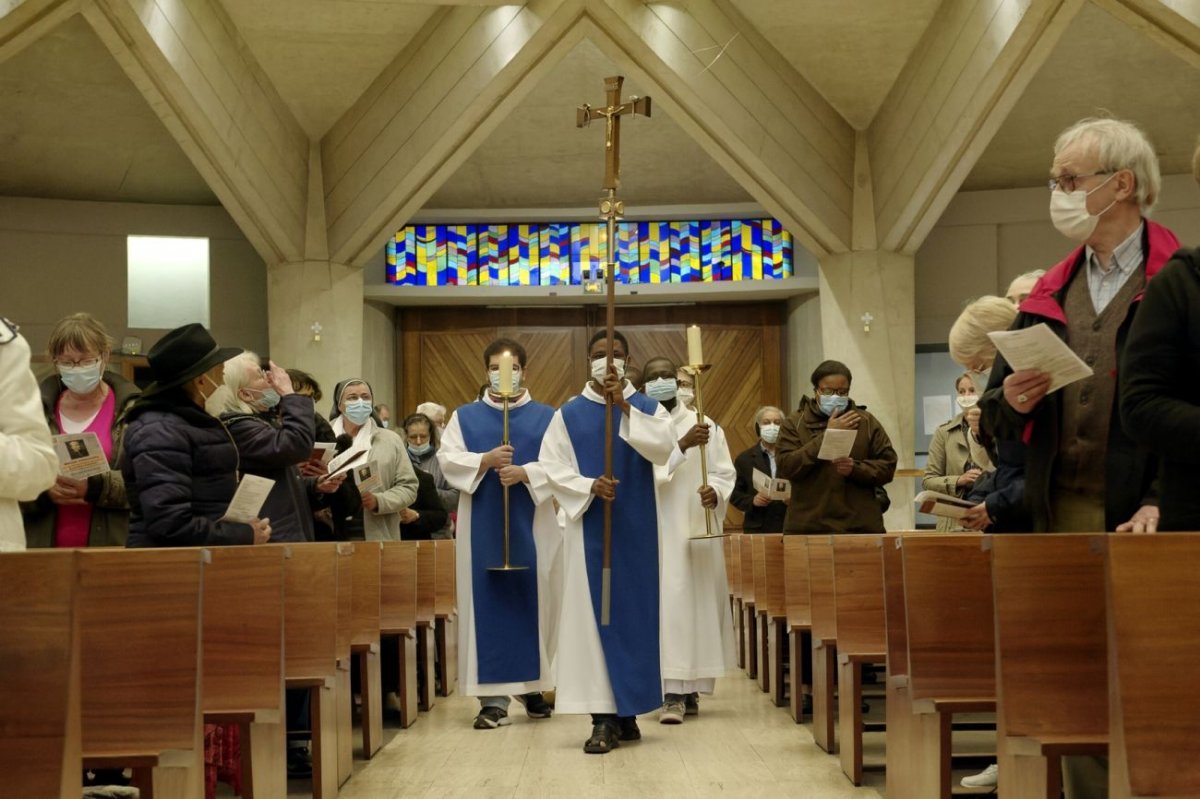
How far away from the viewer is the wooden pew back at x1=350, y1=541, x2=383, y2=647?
5.58 meters

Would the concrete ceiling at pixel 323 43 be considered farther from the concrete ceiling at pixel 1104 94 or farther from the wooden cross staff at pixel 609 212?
the wooden cross staff at pixel 609 212

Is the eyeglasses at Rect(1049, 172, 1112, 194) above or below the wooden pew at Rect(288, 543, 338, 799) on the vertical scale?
above

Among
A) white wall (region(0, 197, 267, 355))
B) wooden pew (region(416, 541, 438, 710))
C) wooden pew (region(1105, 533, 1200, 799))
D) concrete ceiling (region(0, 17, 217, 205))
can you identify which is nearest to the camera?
wooden pew (region(1105, 533, 1200, 799))

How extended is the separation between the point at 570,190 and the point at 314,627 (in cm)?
1136

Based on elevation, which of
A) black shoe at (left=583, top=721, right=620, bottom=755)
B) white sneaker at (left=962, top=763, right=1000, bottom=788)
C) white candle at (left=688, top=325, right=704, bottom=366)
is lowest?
black shoe at (left=583, top=721, right=620, bottom=755)

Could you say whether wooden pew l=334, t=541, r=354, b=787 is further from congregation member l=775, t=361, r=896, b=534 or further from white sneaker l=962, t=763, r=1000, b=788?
congregation member l=775, t=361, r=896, b=534

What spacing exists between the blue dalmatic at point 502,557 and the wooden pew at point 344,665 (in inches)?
54.9

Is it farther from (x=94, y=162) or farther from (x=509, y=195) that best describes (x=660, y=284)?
(x=94, y=162)

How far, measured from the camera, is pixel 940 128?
11578 mm

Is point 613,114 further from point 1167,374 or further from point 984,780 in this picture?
point 1167,374

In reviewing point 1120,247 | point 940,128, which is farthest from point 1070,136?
point 940,128

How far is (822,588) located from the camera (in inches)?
211

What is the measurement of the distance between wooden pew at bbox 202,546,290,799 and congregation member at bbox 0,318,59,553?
0.72m

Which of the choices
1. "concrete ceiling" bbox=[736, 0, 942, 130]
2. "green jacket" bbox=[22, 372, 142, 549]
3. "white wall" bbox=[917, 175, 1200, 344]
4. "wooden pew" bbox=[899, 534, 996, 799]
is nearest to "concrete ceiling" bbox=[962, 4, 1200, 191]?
"white wall" bbox=[917, 175, 1200, 344]
